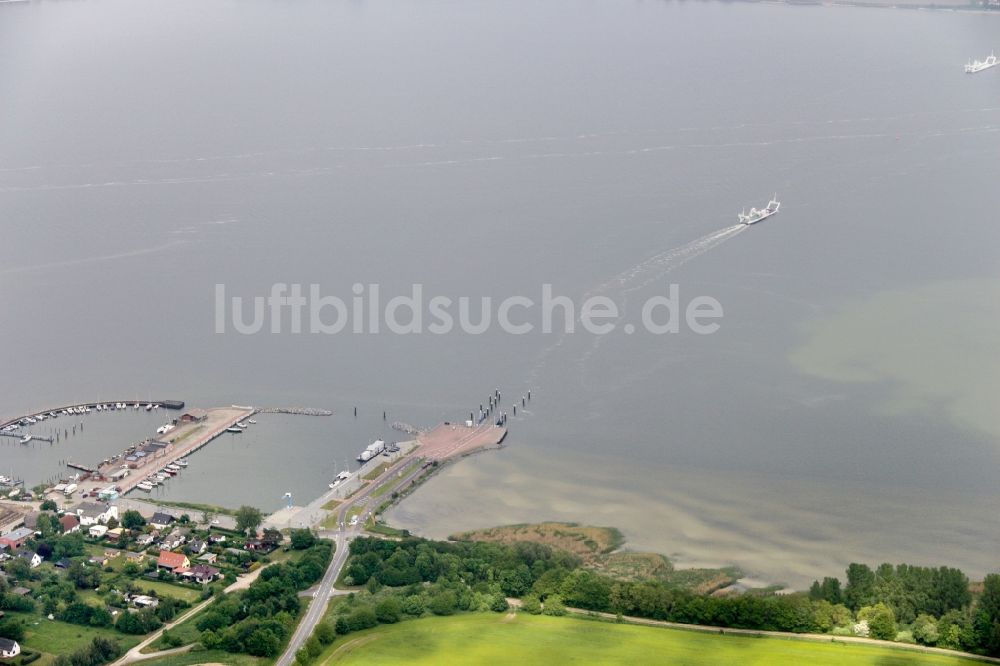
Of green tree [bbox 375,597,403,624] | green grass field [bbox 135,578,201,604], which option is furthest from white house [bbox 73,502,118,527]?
green tree [bbox 375,597,403,624]

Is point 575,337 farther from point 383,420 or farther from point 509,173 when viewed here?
point 509,173

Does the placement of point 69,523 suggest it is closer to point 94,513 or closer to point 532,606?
point 94,513

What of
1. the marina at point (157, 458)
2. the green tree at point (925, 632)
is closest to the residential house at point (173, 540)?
the marina at point (157, 458)

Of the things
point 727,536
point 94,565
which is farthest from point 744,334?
point 94,565

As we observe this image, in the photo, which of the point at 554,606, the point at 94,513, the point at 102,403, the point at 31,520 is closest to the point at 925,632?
the point at 554,606

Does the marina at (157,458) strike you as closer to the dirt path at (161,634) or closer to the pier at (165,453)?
the pier at (165,453)

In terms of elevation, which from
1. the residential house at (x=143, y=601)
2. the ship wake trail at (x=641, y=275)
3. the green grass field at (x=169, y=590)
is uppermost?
the ship wake trail at (x=641, y=275)
